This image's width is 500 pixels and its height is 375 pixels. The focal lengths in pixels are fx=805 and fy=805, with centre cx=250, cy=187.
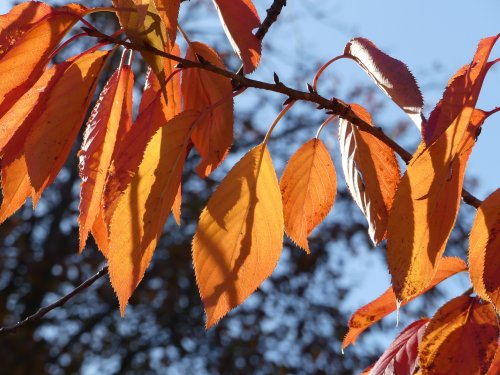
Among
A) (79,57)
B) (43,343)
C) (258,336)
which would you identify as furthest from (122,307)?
(258,336)

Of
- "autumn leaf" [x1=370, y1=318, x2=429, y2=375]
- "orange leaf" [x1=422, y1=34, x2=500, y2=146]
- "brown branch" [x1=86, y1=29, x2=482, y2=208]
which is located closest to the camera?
"orange leaf" [x1=422, y1=34, x2=500, y2=146]

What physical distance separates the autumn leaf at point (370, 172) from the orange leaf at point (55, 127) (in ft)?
0.85

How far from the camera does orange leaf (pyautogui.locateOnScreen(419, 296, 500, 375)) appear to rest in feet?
2.31

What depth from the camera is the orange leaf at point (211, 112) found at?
29.0 inches

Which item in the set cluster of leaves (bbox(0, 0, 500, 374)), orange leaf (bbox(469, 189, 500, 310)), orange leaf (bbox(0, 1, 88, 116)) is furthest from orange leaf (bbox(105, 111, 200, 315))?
orange leaf (bbox(469, 189, 500, 310))

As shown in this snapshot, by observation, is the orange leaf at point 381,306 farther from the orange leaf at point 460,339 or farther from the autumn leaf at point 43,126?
the autumn leaf at point 43,126

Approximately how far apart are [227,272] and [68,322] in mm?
5370

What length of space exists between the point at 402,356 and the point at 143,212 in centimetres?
32

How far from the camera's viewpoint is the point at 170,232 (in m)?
6.12

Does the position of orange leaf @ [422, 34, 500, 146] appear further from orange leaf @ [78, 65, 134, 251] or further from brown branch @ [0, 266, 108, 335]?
brown branch @ [0, 266, 108, 335]

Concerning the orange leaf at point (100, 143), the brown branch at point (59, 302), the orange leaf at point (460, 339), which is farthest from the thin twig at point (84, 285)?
the orange leaf at point (460, 339)

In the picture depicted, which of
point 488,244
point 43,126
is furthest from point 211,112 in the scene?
point 488,244

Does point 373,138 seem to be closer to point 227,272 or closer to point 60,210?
point 227,272

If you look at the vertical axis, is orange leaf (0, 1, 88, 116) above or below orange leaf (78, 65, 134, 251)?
above
